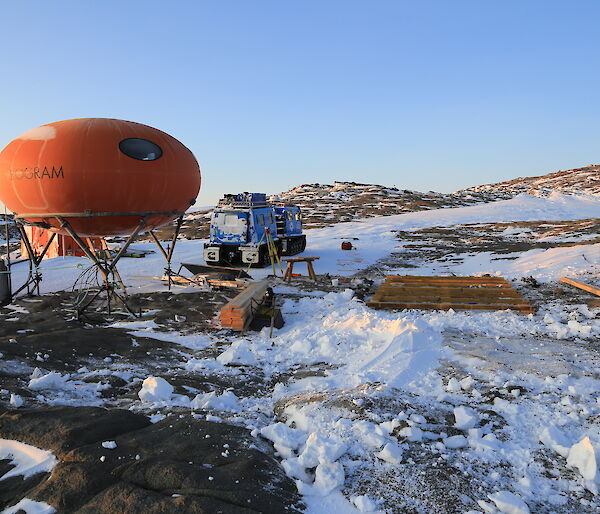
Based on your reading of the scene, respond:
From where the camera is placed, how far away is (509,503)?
298cm

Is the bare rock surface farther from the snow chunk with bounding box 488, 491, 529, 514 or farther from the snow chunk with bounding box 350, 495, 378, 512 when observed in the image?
the snow chunk with bounding box 488, 491, 529, 514

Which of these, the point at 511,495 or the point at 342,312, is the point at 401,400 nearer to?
the point at 511,495

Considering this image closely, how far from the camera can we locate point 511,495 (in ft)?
10.0

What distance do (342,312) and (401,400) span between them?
4.48 meters

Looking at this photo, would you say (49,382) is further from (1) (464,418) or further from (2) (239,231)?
(2) (239,231)

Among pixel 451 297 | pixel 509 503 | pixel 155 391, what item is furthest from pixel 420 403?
pixel 451 297

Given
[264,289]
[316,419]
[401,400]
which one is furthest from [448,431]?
[264,289]

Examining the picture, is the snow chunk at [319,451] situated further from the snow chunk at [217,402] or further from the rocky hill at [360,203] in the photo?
the rocky hill at [360,203]

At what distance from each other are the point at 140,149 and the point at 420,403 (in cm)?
733

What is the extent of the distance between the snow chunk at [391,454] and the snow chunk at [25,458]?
8.99 feet

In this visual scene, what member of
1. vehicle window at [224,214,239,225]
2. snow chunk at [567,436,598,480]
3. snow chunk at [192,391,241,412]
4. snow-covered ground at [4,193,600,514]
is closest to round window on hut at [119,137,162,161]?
snow-covered ground at [4,193,600,514]

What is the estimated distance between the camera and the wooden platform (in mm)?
9227

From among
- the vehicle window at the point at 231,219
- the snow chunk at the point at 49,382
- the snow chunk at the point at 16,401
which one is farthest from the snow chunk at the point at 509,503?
the vehicle window at the point at 231,219

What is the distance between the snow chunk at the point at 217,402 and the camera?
4613 mm
